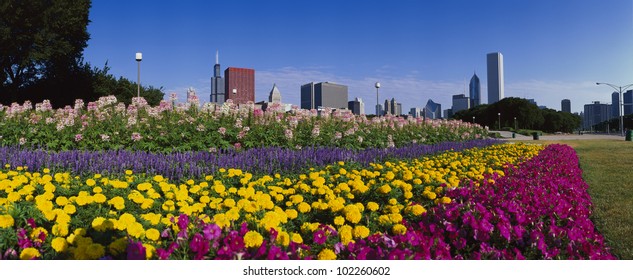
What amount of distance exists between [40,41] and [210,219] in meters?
23.6

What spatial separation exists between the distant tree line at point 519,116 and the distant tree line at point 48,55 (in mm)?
70495

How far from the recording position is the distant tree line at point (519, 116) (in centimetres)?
8362

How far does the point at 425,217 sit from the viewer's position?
10.2 ft

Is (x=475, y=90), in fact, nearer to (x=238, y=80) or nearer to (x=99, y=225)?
(x=238, y=80)

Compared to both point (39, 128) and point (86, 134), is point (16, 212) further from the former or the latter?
point (39, 128)

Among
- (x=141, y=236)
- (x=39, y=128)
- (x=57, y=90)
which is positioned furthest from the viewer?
(x=57, y=90)

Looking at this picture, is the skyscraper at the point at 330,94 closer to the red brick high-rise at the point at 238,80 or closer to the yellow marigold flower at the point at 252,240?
the red brick high-rise at the point at 238,80

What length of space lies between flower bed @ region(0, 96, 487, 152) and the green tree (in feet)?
45.2

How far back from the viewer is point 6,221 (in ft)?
7.91

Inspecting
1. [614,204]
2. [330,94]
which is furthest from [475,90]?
[614,204]

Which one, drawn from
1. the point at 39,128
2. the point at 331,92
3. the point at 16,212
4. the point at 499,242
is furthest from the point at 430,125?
the point at 331,92

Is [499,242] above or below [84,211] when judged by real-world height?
below

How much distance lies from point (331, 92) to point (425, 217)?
3189cm

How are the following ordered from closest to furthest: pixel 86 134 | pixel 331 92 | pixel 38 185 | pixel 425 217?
pixel 425 217 < pixel 38 185 < pixel 86 134 < pixel 331 92
